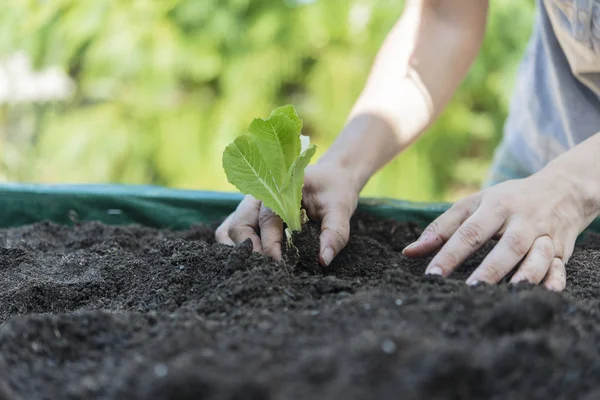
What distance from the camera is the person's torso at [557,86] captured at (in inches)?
59.3

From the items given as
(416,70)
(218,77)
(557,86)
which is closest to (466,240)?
(416,70)

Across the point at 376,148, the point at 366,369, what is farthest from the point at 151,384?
the point at 376,148

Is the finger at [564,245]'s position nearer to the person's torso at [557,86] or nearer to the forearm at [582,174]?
the forearm at [582,174]

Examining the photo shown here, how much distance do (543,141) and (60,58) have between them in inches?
110

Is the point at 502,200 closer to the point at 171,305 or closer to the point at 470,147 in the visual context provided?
the point at 171,305

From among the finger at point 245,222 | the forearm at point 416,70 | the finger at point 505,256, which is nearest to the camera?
the finger at point 505,256

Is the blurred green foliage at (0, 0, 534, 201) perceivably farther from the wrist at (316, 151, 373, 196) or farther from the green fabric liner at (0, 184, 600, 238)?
the wrist at (316, 151, 373, 196)

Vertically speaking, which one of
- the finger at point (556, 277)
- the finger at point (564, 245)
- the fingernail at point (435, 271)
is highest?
the fingernail at point (435, 271)

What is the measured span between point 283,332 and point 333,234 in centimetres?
49

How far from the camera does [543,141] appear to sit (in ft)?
6.07

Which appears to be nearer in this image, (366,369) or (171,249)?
(366,369)

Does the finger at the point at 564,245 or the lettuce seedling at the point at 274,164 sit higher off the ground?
the lettuce seedling at the point at 274,164

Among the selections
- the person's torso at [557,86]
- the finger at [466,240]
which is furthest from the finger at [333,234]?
the person's torso at [557,86]

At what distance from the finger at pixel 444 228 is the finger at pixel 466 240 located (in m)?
0.05
